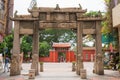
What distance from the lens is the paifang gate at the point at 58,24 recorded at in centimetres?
2312

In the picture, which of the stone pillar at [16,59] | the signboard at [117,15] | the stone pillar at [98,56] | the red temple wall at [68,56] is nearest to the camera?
the signboard at [117,15]

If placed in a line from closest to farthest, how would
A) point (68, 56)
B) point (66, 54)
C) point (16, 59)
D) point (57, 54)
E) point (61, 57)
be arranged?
1. point (16, 59)
2. point (68, 56)
3. point (57, 54)
4. point (66, 54)
5. point (61, 57)

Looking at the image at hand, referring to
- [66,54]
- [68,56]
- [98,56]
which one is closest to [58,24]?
[98,56]

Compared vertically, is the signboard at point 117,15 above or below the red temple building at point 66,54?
above

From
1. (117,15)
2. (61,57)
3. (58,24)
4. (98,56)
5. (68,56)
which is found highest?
(117,15)

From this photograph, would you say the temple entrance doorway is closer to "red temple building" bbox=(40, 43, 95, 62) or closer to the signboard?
"red temple building" bbox=(40, 43, 95, 62)

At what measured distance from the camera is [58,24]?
23.5m

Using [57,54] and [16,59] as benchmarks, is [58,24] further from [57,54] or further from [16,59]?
[57,54]

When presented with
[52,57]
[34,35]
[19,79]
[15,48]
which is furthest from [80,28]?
[52,57]

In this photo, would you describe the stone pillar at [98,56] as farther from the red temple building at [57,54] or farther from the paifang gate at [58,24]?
the red temple building at [57,54]

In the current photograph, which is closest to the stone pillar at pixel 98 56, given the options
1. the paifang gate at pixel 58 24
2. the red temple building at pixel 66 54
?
the paifang gate at pixel 58 24

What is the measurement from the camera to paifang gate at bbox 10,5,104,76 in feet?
75.9

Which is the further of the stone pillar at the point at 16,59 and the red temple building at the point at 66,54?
the red temple building at the point at 66,54

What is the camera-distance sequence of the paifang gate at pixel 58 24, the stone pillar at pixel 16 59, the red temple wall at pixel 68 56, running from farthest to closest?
the red temple wall at pixel 68 56, the paifang gate at pixel 58 24, the stone pillar at pixel 16 59
